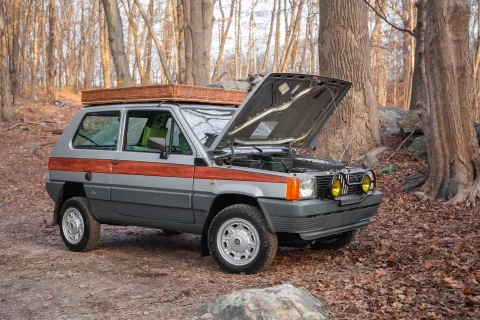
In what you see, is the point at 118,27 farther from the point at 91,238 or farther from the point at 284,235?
the point at 284,235

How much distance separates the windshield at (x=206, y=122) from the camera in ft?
20.4

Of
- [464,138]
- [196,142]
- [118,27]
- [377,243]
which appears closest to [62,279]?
[196,142]

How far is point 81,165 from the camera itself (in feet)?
Result: 23.7

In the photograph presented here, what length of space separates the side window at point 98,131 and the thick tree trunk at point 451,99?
5664mm

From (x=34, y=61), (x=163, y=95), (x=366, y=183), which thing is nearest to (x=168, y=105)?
(x=163, y=95)

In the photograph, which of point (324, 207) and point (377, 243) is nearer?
point (324, 207)

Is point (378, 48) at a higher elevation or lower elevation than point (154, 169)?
higher

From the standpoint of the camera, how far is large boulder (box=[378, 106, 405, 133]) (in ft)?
46.6

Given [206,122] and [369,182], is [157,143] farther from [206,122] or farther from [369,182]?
[369,182]

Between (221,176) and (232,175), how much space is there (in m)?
0.15

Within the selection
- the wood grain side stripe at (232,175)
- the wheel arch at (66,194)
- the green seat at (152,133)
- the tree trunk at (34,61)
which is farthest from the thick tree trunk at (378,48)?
the tree trunk at (34,61)

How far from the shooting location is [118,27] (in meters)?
17.4

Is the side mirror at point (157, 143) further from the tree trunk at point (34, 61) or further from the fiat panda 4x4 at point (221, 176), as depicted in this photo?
the tree trunk at point (34, 61)

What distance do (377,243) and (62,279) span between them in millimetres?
3980
